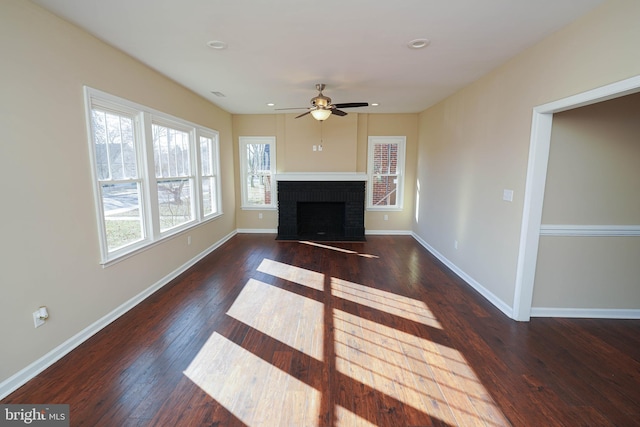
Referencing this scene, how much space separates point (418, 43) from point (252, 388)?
3.18m

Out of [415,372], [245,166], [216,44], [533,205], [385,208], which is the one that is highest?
[216,44]

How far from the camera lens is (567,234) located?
109 inches

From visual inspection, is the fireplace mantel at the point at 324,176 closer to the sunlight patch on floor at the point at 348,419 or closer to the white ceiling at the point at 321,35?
the white ceiling at the point at 321,35

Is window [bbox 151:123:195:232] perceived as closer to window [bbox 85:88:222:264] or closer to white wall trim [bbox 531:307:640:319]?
window [bbox 85:88:222:264]

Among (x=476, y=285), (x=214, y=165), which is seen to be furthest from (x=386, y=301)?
(x=214, y=165)

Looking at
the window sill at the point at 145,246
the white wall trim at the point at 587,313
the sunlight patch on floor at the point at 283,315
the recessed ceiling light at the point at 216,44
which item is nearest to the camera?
the sunlight patch on floor at the point at 283,315

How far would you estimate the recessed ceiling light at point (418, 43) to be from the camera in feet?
8.37

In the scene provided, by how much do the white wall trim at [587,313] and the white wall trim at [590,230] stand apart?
779 millimetres

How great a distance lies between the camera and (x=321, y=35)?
→ 247cm

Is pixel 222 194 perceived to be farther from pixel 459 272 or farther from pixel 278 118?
pixel 459 272

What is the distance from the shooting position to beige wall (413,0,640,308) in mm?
1982

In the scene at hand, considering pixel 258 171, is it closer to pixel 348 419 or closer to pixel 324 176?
pixel 324 176

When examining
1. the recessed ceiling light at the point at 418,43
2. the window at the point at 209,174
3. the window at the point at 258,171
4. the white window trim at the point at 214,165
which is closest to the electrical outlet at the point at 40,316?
the white window trim at the point at 214,165

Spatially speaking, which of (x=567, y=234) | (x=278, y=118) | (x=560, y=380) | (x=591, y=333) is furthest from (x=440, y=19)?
(x=278, y=118)
